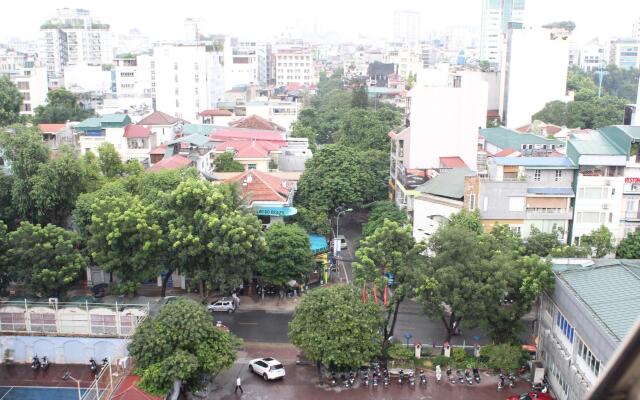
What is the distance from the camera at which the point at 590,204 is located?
2639 cm

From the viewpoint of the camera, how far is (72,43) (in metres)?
108

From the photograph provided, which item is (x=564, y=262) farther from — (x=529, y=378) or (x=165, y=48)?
(x=165, y=48)

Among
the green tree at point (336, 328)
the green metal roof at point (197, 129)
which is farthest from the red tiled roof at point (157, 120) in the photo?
the green tree at point (336, 328)

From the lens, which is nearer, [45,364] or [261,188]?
[45,364]

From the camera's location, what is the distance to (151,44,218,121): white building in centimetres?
6059

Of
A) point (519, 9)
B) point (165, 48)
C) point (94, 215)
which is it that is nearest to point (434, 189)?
point (94, 215)

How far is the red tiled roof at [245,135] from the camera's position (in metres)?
42.8

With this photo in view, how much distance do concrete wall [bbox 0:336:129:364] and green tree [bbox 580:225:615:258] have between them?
18.2 m

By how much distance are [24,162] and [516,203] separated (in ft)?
70.7

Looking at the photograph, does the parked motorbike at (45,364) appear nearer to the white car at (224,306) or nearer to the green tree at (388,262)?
the white car at (224,306)

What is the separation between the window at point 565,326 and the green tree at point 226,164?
22520mm

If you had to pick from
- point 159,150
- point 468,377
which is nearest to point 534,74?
point 159,150

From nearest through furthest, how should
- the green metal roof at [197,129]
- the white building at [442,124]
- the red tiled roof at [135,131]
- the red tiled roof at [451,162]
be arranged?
the red tiled roof at [451,162]
the white building at [442,124]
the red tiled roof at [135,131]
the green metal roof at [197,129]

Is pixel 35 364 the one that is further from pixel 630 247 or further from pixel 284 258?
pixel 630 247
